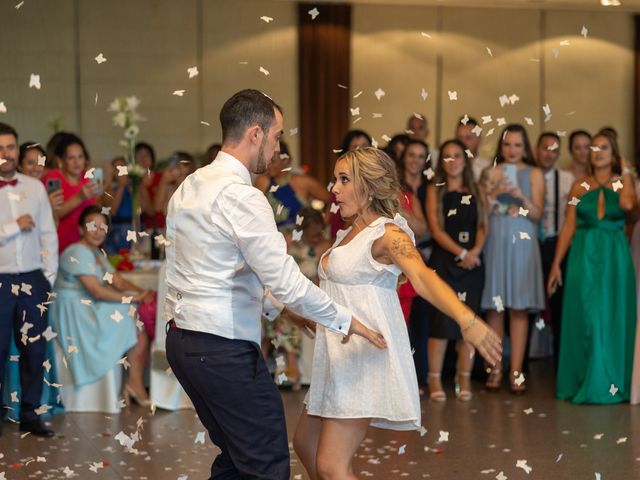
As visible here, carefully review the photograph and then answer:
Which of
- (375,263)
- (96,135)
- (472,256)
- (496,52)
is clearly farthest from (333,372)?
(496,52)

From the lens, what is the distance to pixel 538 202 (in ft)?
22.4

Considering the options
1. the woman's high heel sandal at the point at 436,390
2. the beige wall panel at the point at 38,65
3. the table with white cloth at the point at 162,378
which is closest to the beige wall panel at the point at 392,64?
the beige wall panel at the point at 38,65

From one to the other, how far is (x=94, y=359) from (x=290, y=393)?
1.25 metres

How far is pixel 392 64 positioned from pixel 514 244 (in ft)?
13.2

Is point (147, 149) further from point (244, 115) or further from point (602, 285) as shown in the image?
point (244, 115)

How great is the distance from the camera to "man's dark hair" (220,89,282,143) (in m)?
3.17

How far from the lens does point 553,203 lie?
24.6 ft

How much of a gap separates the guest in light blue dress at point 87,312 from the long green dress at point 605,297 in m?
2.67

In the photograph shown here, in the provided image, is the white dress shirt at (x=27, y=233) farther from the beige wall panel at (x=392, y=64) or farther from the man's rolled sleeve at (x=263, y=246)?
the beige wall panel at (x=392, y=64)

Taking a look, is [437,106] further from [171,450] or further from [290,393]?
[171,450]

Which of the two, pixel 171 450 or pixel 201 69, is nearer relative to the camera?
pixel 171 450

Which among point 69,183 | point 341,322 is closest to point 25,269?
point 69,183

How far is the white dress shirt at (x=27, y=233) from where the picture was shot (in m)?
5.56

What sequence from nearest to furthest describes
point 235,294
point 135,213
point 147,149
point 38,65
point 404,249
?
1. point 235,294
2. point 404,249
3. point 135,213
4. point 147,149
5. point 38,65
